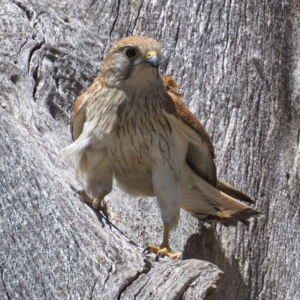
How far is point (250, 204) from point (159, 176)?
32.8 inches

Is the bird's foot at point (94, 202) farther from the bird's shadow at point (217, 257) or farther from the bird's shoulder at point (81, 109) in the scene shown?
the bird's shadow at point (217, 257)

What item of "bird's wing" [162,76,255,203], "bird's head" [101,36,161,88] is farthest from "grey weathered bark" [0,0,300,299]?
"bird's head" [101,36,161,88]

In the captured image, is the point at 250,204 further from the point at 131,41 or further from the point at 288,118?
the point at 131,41

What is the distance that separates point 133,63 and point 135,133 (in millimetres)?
418

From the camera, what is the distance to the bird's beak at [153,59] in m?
4.24

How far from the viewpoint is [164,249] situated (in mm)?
4062

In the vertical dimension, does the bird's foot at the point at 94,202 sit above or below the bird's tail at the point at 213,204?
below

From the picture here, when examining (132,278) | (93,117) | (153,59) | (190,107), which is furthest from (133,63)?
(132,278)

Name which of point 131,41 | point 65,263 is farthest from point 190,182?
point 65,263

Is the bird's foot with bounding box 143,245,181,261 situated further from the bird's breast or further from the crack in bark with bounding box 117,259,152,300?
the bird's breast

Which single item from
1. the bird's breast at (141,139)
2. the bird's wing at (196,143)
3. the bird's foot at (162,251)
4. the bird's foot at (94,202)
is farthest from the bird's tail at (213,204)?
the bird's foot at (94,202)

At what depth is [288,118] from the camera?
5215 mm

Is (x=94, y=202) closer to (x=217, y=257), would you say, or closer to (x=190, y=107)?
(x=217, y=257)

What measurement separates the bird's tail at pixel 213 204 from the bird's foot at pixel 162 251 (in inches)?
23.3
